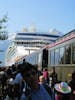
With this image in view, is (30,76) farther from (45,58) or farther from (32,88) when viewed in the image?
(45,58)

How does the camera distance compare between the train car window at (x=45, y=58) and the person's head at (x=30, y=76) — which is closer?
the person's head at (x=30, y=76)

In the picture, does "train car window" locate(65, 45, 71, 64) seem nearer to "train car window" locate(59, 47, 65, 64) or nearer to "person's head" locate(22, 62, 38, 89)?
"train car window" locate(59, 47, 65, 64)

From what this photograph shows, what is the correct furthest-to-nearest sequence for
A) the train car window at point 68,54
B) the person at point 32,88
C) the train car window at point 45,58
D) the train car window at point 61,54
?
1. the train car window at point 45,58
2. the train car window at point 61,54
3. the train car window at point 68,54
4. the person at point 32,88

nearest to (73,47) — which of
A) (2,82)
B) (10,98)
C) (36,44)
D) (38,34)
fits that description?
(2,82)

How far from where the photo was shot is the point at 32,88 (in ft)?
19.6

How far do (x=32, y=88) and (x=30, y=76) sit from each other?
0.17 metres

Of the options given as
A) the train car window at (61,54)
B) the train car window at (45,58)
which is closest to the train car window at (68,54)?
the train car window at (61,54)

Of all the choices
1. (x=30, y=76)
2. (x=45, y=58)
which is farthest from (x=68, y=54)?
(x=30, y=76)

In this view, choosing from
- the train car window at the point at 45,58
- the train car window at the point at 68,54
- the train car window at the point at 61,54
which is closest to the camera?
the train car window at the point at 68,54

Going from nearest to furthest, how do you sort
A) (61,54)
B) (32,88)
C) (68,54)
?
(32,88) → (68,54) → (61,54)

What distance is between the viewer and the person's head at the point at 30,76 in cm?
597

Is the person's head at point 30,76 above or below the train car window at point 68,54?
below

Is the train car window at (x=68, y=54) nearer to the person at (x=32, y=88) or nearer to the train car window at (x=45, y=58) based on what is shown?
the train car window at (x=45, y=58)

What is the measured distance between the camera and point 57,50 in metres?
23.0
